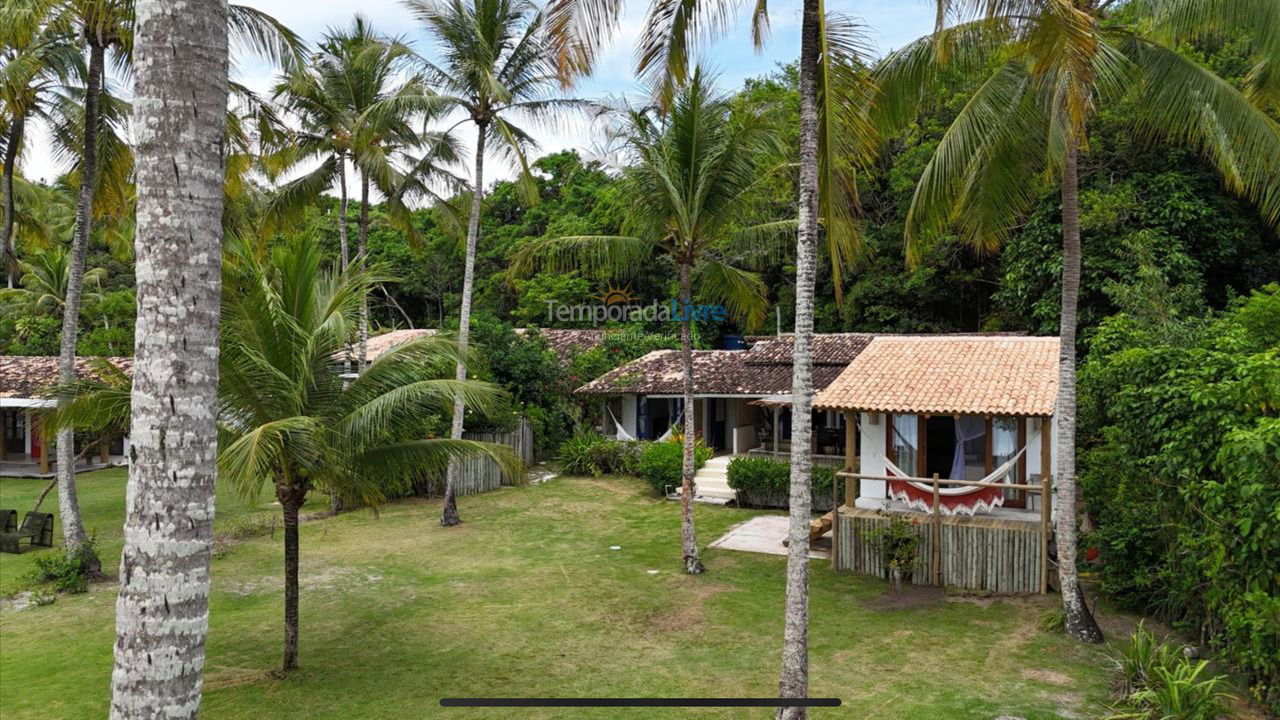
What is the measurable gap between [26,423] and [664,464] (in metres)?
19.8

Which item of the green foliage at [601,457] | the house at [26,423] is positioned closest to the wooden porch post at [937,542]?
the green foliage at [601,457]

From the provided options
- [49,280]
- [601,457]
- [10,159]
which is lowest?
[601,457]

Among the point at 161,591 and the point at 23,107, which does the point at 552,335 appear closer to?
the point at 23,107

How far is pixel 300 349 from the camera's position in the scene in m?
8.17

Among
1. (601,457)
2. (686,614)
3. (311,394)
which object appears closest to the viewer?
(311,394)

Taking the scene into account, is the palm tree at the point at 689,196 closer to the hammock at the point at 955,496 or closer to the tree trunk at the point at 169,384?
the hammock at the point at 955,496

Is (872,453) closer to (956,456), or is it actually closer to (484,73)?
(956,456)

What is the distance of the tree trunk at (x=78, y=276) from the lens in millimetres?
11891

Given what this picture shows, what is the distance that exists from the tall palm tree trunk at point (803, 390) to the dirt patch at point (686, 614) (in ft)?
10.1

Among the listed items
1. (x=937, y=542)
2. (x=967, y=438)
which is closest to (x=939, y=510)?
(x=937, y=542)

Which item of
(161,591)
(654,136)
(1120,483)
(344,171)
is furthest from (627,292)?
(161,591)

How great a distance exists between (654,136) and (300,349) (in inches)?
254

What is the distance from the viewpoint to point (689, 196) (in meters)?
12.0

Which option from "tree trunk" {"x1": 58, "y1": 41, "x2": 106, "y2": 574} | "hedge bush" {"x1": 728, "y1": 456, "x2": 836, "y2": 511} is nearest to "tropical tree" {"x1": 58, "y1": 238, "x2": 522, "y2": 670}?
"tree trunk" {"x1": 58, "y1": 41, "x2": 106, "y2": 574}
